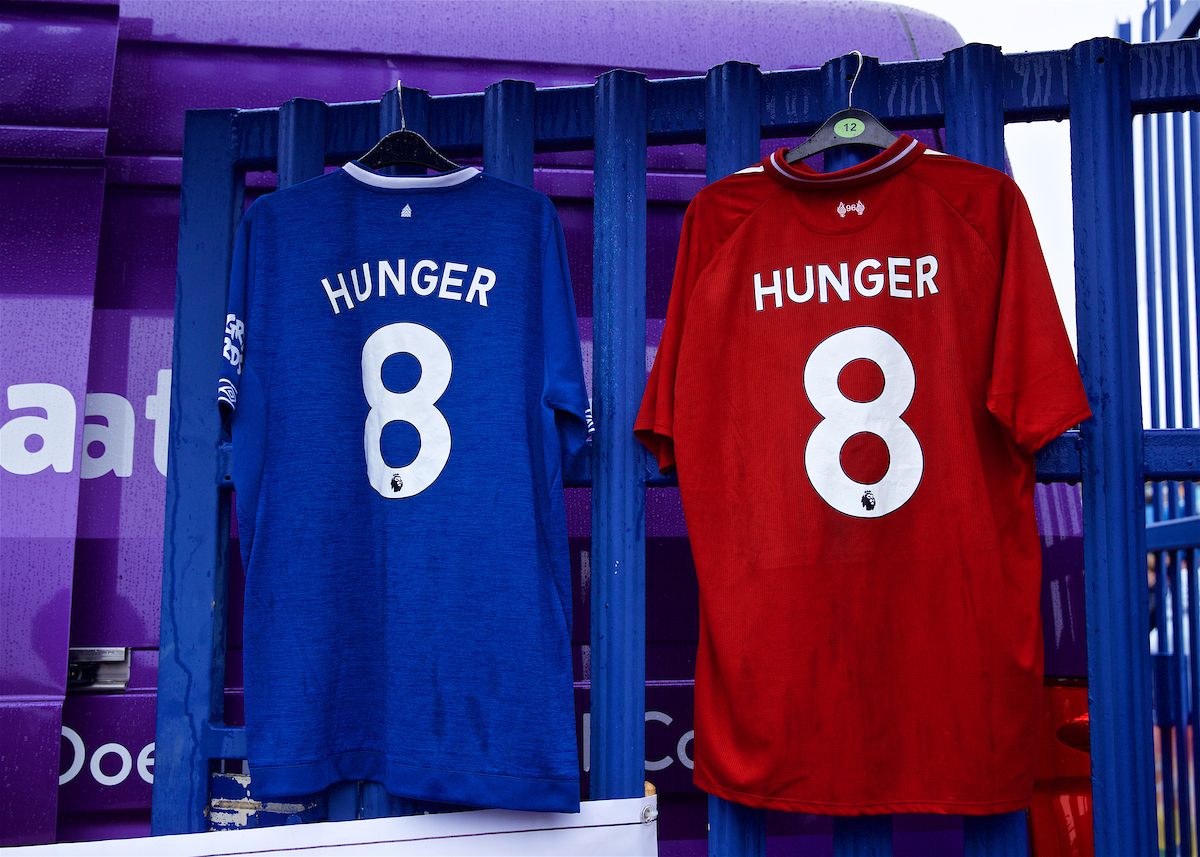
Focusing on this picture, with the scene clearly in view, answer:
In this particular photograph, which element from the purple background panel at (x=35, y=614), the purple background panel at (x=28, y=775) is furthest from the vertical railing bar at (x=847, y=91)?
the purple background panel at (x=28, y=775)

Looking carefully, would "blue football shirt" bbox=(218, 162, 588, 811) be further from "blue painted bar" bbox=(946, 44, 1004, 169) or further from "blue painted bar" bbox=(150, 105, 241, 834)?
"blue painted bar" bbox=(946, 44, 1004, 169)

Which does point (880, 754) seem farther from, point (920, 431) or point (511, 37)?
point (511, 37)

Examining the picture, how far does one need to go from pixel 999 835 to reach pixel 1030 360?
88 cm

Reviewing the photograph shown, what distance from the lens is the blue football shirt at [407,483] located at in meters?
1.57

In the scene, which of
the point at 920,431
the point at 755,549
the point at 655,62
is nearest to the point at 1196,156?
the point at 655,62

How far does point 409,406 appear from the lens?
5.43ft

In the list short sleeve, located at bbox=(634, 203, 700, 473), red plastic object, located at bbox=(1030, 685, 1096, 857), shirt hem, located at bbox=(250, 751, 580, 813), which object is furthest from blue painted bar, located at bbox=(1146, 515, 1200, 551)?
shirt hem, located at bbox=(250, 751, 580, 813)

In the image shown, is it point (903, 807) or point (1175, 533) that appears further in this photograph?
point (1175, 533)

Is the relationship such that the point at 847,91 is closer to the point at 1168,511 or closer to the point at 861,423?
the point at 861,423

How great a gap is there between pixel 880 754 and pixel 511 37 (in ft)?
6.35

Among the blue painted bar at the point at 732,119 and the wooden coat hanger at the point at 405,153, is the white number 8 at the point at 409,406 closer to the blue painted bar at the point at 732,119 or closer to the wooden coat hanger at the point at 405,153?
the wooden coat hanger at the point at 405,153

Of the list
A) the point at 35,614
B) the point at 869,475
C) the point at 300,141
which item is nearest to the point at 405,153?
the point at 300,141

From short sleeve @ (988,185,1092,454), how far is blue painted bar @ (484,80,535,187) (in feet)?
3.20

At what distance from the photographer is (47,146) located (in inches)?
78.2
